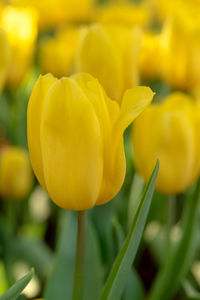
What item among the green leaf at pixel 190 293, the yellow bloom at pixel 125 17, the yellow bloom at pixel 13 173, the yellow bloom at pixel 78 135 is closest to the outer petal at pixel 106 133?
the yellow bloom at pixel 78 135

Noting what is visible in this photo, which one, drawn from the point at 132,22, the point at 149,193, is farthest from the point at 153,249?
the point at 132,22

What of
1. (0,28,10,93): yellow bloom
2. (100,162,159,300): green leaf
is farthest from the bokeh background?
(100,162,159,300): green leaf

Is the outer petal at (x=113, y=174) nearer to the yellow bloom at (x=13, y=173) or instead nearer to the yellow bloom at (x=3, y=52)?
the yellow bloom at (x=3, y=52)

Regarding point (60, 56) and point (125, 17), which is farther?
point (125, 17)

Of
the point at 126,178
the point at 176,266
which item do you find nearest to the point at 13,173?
the point at 126,178

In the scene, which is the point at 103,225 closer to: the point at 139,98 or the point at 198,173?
the point at 198,173

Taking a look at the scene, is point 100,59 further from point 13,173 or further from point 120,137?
point 13,173
